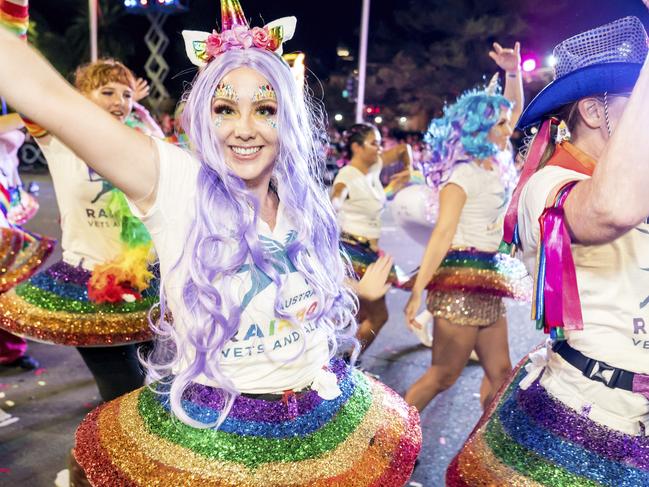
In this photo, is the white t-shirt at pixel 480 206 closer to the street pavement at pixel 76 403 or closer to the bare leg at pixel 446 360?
the bare leg at pixel 446 360

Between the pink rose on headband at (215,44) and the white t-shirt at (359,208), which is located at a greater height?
the pink rose on headband at (215,44)

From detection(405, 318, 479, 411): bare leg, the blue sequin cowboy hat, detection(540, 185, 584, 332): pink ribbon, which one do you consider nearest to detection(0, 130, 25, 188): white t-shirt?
detection(405, 318, 479, 411): bare leg

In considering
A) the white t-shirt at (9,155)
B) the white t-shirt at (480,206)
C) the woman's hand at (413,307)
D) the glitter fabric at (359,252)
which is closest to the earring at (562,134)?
the woman's hand at (413,307)

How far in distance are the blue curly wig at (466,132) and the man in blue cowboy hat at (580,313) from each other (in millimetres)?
1607

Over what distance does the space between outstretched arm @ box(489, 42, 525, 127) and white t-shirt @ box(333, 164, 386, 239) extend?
1214 millimetres

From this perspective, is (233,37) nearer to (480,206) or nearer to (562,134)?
(562,134)

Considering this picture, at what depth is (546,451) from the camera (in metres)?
1.55

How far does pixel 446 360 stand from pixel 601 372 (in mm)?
1632

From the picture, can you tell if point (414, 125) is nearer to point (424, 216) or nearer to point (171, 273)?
point (424, 216)

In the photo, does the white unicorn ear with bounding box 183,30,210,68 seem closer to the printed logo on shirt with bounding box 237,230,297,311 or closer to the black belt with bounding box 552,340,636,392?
the printed logo on shirt with bounding box 237,230,297,311

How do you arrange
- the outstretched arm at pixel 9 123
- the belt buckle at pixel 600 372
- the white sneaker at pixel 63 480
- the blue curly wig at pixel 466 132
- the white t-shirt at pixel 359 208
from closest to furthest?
the belt buckle at pixel 600 372, the white sneaker at pixel 63 480, the blue curly wig at pixel 466 132, the outstretched arm at pixel 9 123, the white t-shirt at pixel 359 208

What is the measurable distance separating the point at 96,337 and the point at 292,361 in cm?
153

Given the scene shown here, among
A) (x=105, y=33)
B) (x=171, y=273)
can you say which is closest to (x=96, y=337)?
(x=171, y=273)

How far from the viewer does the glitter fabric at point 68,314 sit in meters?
2.89
